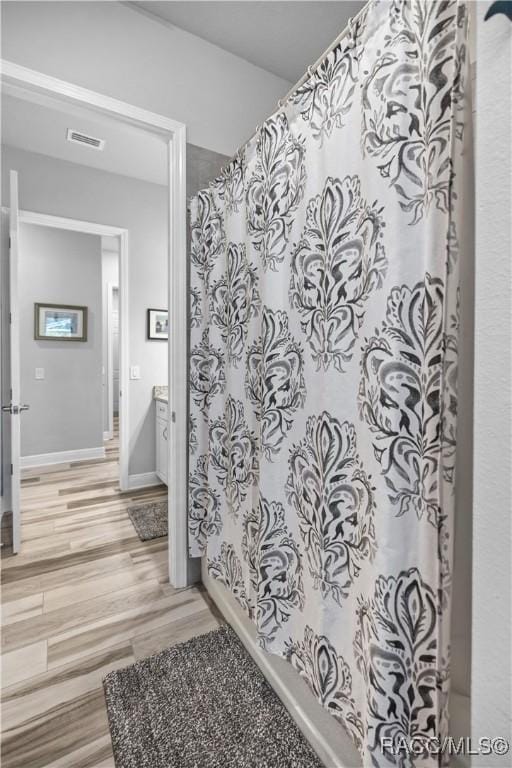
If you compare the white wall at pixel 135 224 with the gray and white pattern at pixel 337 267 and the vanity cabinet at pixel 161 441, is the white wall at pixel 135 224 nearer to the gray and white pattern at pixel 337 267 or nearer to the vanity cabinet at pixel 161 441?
the vanity cabinet at pixel 161 441

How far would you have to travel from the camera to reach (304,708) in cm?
117

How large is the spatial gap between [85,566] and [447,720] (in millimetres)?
1999

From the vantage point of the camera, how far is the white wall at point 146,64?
61.4 inches

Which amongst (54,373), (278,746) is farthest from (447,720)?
(54,373)

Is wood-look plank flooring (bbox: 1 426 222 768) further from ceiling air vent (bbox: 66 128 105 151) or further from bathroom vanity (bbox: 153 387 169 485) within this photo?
ceiling air vent (bbox: 66 128 105 151)

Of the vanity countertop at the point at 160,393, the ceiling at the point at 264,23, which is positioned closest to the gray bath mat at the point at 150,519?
the vanity countertop at the point at 160,393

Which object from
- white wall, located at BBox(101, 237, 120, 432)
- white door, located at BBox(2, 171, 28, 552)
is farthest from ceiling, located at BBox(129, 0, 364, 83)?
white wall, located at BBox(101, 237, 120, 432)

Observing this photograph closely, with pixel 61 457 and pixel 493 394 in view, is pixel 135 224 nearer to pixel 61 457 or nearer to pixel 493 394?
pixel 61 457

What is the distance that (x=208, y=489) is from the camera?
176cm

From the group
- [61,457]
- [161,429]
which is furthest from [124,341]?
[61,457]

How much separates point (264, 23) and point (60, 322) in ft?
11.2

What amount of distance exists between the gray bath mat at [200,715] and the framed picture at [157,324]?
8.63 ft

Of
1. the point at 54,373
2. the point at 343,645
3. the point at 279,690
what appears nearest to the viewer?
the point at 343,645

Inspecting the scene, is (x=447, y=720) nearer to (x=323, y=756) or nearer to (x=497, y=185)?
(x=323, y=756)
